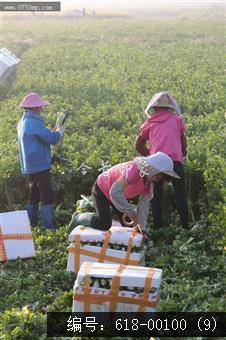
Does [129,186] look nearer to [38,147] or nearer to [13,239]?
[13,239]

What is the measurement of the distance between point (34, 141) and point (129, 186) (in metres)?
2.10

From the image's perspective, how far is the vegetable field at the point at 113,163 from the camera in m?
5.90

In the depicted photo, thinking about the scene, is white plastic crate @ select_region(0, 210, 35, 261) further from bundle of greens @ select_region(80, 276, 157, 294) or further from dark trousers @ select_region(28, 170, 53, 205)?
bundle of greens @ select_region(80, 276, 157, 294)

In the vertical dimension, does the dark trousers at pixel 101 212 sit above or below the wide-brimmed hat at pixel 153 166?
below

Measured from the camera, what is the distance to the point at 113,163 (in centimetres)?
871

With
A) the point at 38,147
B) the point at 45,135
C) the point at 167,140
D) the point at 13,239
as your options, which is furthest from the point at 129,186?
the point at 38,147

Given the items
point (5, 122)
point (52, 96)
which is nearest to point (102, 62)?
point (52, 96)

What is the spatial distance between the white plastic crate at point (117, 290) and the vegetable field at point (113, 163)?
12.7 inches

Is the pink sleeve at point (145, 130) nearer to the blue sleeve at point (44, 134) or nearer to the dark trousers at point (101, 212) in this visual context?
the blue sleeve at point (44, 134)

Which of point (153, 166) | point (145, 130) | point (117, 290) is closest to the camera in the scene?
point (117, 290)

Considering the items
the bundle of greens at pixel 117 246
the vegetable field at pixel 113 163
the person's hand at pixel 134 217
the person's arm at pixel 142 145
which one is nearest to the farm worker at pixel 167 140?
the person's arm at pixel 142 145

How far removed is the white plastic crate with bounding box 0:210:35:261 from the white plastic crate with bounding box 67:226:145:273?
80 centimetres

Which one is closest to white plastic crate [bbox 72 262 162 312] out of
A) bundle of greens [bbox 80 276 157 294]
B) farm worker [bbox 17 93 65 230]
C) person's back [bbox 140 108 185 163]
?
bundle of greens [bbox 80 276 157 294]

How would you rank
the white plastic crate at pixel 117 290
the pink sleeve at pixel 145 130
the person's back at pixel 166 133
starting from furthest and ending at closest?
1. the pink sleeve at pixel 145 130
2. the person's back at pixel 166 133
3. the white plastic crate at pixel 117 290
